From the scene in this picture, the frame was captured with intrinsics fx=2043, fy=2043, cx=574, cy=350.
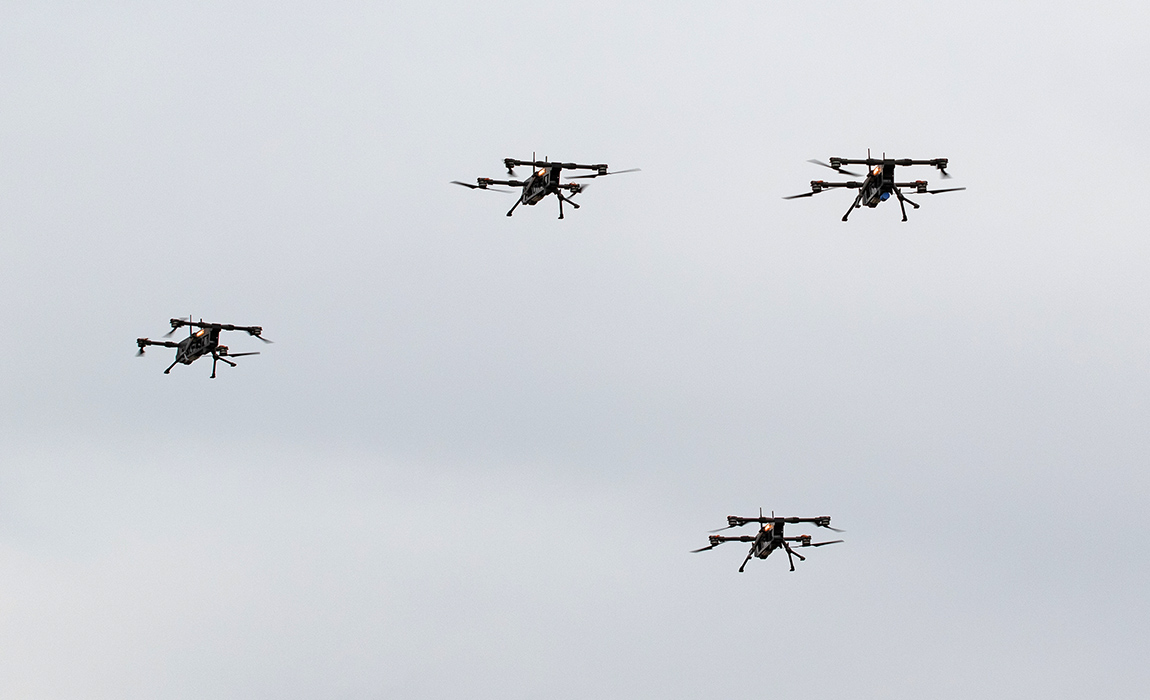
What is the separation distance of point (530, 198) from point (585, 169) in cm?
564

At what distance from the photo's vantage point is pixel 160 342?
175m

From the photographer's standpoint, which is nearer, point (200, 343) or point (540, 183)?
point (540, 183)

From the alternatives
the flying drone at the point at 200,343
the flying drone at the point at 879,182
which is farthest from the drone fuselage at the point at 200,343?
the flying drone at the point at 879,182

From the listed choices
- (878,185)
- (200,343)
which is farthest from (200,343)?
(878,185)

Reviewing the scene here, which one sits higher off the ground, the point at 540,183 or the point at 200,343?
the point at 540,183

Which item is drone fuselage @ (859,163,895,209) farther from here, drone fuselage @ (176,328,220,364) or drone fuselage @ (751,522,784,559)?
drone fuselage @ (176,328,220,364)

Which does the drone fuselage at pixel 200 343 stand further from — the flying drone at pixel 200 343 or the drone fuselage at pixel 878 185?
the drone fuselage at pixel 878 185

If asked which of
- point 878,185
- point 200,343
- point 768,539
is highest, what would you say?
point 878,185

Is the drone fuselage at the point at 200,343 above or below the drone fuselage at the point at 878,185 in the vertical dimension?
below

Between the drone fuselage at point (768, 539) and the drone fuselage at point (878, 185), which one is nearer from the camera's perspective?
the drone fuselage at point (878, 185)

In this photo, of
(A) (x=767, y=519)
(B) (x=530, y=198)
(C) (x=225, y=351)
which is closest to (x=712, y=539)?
(A) (x=767, y=519)

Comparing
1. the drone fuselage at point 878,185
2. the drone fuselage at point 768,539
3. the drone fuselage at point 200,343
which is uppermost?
the drone fuselage at point 878,185

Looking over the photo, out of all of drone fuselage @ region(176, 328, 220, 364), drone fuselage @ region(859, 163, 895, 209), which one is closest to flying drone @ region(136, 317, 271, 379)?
drone fuselage @ region(176, 328, 220, 364)

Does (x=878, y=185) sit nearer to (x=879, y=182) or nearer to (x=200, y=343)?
(x=879, y=182)
